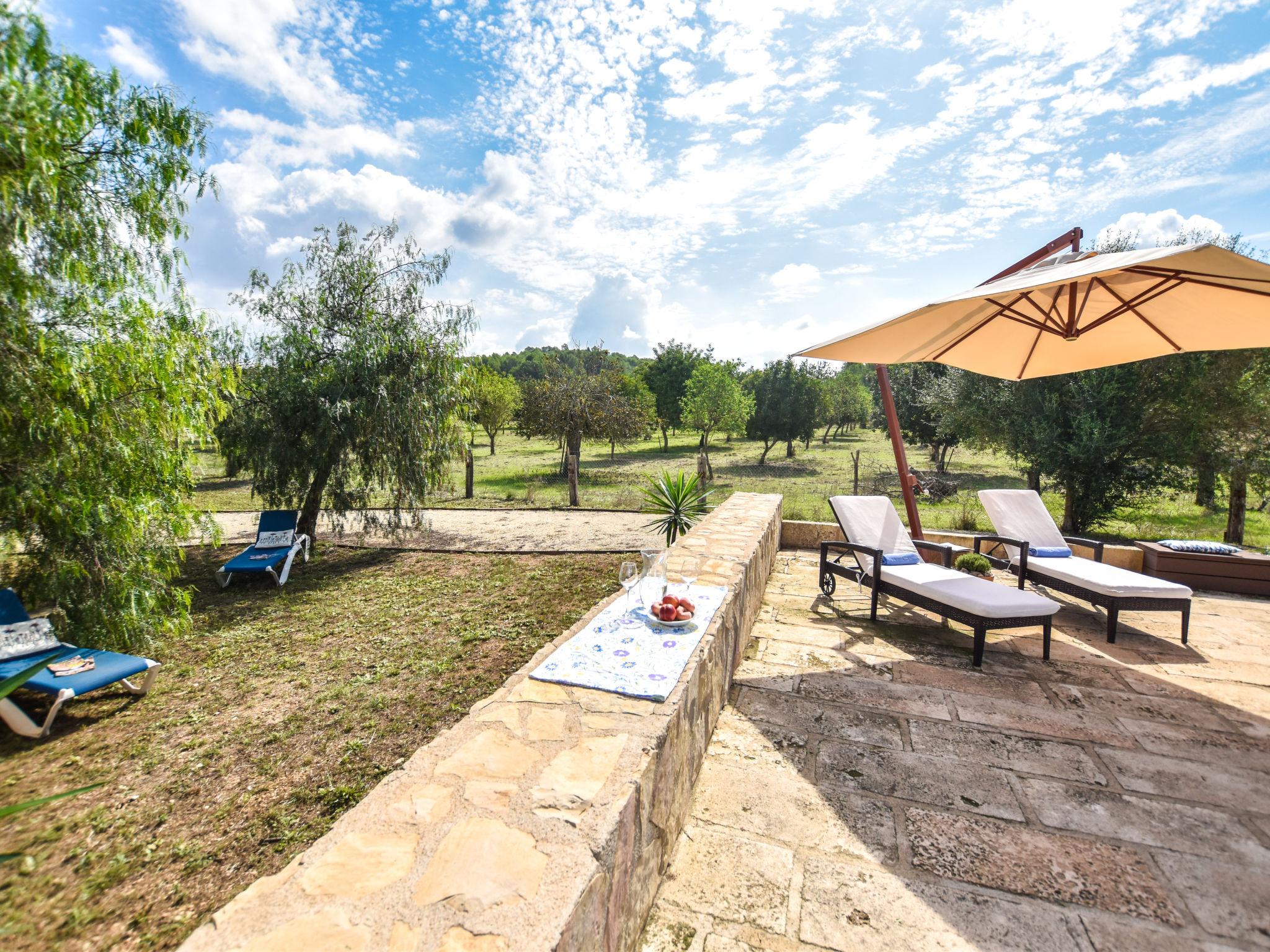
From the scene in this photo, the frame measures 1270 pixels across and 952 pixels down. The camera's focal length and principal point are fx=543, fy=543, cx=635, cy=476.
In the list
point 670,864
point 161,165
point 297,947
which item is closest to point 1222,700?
point 670,864

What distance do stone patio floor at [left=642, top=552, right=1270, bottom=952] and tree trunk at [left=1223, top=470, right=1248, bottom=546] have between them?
7212 millimetres

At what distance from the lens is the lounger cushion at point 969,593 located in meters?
3.83

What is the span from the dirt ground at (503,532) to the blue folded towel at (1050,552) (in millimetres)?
5611

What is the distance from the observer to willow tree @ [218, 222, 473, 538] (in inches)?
335

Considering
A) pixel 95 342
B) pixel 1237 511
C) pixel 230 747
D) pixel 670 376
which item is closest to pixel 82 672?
pixel 230 747

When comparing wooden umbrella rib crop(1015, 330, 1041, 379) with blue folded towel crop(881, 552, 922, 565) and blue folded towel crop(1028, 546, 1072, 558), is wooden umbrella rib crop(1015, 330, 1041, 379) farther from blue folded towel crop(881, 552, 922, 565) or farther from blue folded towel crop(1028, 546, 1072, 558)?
blue folded towel crop(881, 552, 922, 565)

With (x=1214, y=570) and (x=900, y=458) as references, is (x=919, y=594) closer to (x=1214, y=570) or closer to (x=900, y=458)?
(x=900, y=458)

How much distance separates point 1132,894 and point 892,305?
344 cm

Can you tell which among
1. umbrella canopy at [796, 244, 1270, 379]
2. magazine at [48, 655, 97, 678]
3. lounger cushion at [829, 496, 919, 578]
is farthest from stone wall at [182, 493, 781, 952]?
magazine at [48, 655, 97, 678]

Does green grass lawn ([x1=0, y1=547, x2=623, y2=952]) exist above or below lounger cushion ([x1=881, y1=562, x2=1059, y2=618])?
below

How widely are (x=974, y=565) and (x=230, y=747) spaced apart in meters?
6.37

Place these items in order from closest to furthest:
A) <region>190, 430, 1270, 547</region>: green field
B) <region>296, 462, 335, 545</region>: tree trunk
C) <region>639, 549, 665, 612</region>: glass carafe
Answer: <region>639, 549, 665, 612</region>: glass carafe < <region>296, 462, 335, 545</region>: tree trunk < <region>190, 430, 1270, 547</region>: green field

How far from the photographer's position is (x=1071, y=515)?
35.5 ft

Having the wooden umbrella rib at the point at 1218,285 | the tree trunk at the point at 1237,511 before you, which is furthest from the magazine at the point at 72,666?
the tree trunk at the point at 1237,511
